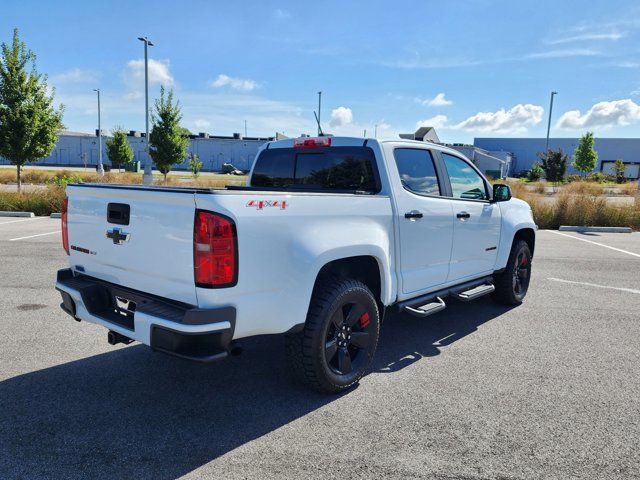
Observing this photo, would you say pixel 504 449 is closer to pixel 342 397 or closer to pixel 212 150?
pixel 342 397

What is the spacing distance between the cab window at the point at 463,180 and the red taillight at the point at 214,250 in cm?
277

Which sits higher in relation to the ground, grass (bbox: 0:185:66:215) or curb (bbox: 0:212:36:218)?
grass (bbox: 0:185:66:215)

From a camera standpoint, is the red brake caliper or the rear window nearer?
the red brake caliper

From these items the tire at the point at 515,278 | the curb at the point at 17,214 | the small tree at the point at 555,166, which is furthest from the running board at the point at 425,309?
the small tree at the point at 555,166

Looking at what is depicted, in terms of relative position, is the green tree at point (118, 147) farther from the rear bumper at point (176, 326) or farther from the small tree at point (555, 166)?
the rear bumper at point (176, 326)

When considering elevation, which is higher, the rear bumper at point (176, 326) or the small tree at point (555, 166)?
the small tree at point (555, 166)

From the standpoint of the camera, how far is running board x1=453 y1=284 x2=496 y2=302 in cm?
473

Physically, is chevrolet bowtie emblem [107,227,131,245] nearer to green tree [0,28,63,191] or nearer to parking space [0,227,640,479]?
parking space [0,227,640,479]

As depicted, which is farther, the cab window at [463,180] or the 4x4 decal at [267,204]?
the cab window at [463,180]

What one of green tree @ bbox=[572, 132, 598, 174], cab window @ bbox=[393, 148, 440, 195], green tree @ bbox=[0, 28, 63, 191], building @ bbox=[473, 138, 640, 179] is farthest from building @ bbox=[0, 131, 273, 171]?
cab window @ bbox=[393, 148, 440, 195]

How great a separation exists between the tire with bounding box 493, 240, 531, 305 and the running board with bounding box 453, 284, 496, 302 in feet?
2.50

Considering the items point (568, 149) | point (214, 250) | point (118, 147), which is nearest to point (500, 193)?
point (214, 250)

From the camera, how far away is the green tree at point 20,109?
16547mm

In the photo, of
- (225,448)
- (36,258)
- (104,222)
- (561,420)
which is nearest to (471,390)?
(561,420)
